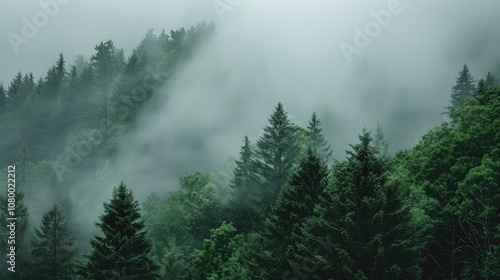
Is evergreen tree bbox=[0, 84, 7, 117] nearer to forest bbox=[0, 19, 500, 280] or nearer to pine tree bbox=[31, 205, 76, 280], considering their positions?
forest bbox=[0, 19, 500, 280]

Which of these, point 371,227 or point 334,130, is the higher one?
point 334,130

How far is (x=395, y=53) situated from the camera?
476 ft

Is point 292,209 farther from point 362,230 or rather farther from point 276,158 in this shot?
point 276,158

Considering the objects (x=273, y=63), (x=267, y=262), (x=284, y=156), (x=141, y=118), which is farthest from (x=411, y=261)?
(x=273, y=63)

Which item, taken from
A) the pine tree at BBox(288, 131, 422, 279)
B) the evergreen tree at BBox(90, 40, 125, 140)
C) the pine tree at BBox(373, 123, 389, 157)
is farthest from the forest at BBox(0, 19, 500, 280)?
the pine tree at BBox(373, 123, 389, 157)

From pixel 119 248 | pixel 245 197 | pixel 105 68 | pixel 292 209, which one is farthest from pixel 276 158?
pixel 105 68

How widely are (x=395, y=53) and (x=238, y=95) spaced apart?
162 feet

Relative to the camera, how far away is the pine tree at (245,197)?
171 feet

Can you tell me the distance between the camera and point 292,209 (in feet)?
101

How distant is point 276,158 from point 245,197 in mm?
5298

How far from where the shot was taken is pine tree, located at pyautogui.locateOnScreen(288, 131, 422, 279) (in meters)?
24.8

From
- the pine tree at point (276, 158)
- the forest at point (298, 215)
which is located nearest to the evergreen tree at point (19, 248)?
the forest at point (298, 215)

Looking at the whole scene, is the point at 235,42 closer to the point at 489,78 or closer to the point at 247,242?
the point at 489,78

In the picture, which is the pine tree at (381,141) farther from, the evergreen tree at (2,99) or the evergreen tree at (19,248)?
the evergreen tree at (2,99)
